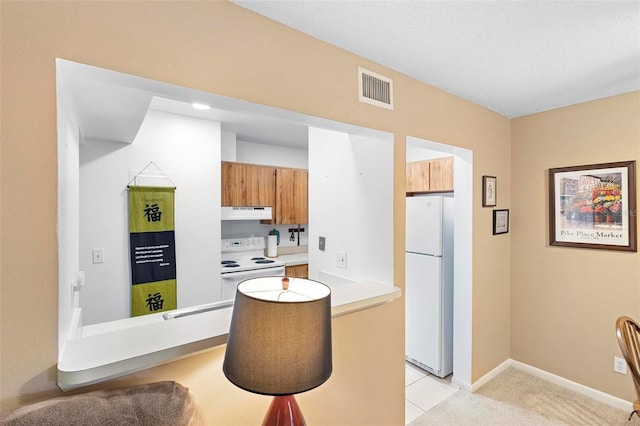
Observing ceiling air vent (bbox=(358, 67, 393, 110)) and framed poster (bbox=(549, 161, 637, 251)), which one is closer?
ceiling air vent (bbox=(358, 67, 393, 110))

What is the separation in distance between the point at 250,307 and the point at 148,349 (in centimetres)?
42

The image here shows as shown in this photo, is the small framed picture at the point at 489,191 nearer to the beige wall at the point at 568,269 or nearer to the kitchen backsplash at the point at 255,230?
the beige wall at the point at 568,269

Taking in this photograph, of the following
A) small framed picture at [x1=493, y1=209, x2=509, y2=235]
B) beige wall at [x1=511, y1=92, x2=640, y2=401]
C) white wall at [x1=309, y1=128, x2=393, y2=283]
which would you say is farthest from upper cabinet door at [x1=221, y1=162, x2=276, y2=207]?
beige wall at [x1=511, y1=92, x2=640, y2=401]

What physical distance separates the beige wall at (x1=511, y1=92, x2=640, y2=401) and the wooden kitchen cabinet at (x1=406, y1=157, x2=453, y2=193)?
0.62 m

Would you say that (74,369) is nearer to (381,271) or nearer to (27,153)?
(27,153)

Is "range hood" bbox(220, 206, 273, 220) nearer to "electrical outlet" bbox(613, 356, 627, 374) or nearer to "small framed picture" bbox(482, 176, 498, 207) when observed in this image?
"small framed picture" bbox(482, 176, 498, 207)

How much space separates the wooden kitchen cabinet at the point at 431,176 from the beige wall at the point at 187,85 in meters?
0.91

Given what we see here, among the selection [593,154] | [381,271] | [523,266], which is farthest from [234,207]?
[593,154]

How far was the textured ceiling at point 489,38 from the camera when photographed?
1.37 metres

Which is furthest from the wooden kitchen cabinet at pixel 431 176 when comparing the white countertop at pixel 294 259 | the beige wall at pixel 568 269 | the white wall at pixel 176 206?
the white wall at pixel 176 206

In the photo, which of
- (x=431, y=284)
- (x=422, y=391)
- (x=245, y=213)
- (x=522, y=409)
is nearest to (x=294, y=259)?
(x=245, y=213)

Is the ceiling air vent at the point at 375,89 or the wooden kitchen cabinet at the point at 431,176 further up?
the ceiling air vent at the point at 375,89

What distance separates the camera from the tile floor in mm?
2452

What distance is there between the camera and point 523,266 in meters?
2.97
